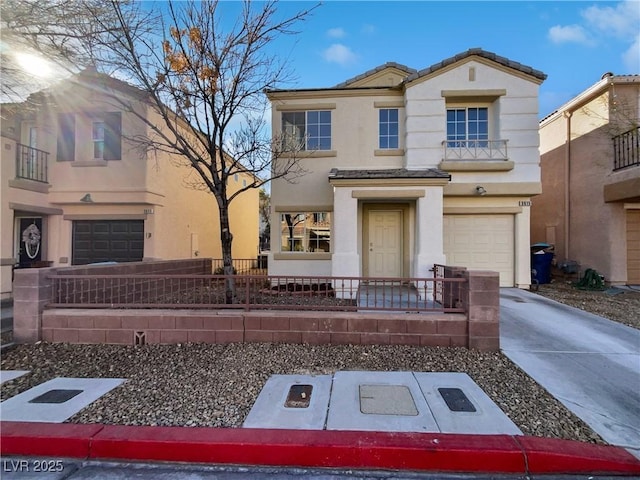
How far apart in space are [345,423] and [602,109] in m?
14.3

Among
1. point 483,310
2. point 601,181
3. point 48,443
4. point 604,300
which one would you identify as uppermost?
point 601,181

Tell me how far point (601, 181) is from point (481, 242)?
5.14 meters

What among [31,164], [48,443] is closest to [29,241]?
[31,164]

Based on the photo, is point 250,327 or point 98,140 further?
point 98,140

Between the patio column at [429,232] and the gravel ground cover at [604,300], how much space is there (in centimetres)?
366

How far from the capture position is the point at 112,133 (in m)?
10.2

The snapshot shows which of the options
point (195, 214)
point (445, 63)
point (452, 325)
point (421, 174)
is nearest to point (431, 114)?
point (445, 63)

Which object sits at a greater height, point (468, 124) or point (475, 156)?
point (468, 124)

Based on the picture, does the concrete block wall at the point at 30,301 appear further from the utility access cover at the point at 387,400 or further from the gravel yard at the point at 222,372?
the utility access cover at the point at 387,400

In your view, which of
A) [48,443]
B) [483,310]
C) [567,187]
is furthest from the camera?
[567,187]

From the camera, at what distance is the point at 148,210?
10.3 meters

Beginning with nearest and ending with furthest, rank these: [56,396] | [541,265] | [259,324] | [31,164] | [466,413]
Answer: [466,413]
[56,396]
[259,324]
[31,164]
[541,265]

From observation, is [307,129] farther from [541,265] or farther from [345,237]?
[541,265]

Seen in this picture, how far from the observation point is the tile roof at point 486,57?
396 inches
